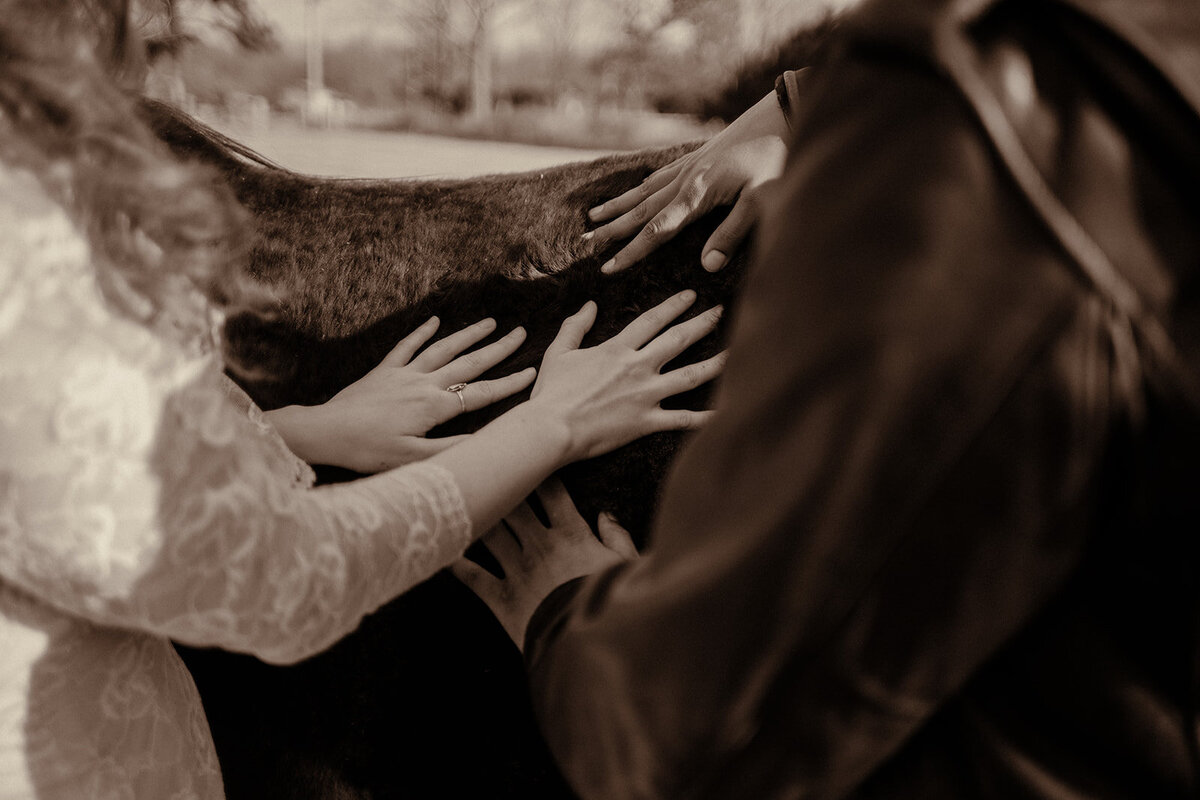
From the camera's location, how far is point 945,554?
0.50 m

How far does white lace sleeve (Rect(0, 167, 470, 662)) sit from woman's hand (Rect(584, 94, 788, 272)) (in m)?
0.66

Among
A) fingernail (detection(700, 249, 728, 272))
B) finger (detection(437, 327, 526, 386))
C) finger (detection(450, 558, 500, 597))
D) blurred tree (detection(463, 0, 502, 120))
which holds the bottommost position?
finger (detection(450, 558, 500, 597))

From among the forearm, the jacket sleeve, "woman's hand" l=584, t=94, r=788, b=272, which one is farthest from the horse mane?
the jacket sleeve

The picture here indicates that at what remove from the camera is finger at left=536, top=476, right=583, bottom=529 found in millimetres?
1122

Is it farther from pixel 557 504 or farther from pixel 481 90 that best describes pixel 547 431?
pixel 481 90

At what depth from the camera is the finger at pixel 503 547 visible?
1103 mm

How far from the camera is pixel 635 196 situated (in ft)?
4.29

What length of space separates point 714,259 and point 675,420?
260 mm

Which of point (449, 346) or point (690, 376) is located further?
point (449, 346)

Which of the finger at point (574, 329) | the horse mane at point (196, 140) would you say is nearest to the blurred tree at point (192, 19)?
the horse mane at point (196, 140)

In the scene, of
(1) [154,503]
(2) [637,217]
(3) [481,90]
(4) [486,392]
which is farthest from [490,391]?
(3) [481,90]

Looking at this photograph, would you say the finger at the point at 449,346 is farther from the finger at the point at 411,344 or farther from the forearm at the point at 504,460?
the forearm at the point at 504,460

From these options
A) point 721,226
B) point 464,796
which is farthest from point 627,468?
point 464,796

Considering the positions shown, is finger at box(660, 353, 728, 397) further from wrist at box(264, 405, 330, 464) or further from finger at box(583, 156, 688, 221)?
wrist at box(264, 405, 330, 464)
